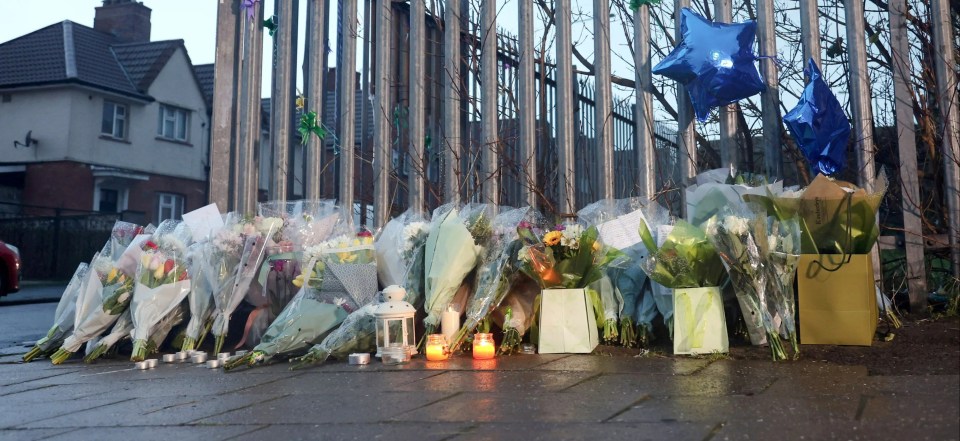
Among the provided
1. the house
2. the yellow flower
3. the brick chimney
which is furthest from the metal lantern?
the brick chimney

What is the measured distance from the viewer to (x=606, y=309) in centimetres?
447

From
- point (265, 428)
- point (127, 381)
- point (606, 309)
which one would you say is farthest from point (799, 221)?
point (127, 381)

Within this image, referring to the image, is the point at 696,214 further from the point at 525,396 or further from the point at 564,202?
the point at 525,396

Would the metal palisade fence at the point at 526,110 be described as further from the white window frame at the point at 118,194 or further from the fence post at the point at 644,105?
the white window frame at the point at 118,194

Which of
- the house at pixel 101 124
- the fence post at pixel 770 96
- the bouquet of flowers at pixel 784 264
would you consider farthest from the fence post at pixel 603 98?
the house at pixel 101 124

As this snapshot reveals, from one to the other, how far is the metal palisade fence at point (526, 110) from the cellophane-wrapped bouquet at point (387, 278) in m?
0.72

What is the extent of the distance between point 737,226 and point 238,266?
2782 mm

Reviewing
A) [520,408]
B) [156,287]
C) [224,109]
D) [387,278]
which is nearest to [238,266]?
[156,287]

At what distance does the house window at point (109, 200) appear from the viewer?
24.9m

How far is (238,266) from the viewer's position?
4.90 m

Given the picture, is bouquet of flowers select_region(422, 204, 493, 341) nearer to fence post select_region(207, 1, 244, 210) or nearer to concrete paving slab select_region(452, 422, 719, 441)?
concrete paving slab select_region(452, 422, 719, 441)

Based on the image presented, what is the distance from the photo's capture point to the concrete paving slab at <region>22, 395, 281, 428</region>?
122 inches

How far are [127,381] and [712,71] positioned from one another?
3.42m

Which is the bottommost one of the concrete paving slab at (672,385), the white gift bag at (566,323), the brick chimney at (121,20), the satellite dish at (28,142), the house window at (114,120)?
the concrete paving slab at (672,385)
